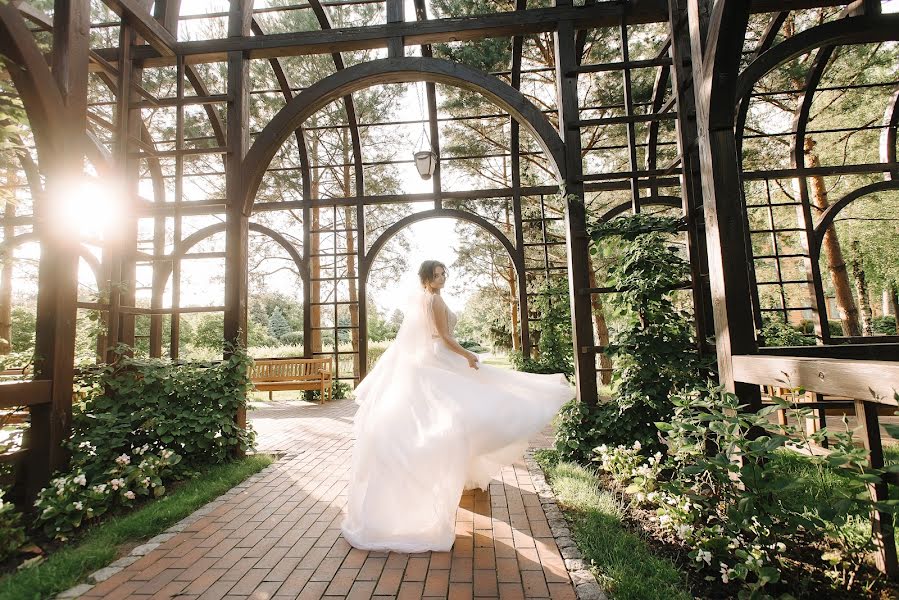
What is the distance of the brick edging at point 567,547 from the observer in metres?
2.21

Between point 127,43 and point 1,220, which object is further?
point 127,43

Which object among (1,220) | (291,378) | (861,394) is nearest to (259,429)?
(291,378)

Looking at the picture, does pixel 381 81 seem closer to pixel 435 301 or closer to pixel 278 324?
pixel 435 301

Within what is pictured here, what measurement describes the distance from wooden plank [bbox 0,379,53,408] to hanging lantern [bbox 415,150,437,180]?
17.6 feet

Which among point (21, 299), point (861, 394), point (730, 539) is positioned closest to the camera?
point (861, 394)

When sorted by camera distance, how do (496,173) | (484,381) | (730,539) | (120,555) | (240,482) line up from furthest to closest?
(496,173)
(240,482)
(484,381)
(120,555)
(730,539)

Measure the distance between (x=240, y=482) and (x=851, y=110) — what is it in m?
12.0

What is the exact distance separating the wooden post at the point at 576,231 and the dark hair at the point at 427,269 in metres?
1.59

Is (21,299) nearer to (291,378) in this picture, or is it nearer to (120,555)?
(291,378)

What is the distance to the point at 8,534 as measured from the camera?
2768 mm

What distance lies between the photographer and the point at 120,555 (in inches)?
109

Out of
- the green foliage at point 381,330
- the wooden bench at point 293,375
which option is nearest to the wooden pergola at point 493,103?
the wooden bench at point 293,375

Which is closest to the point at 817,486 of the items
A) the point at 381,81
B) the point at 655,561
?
the point at 655,561

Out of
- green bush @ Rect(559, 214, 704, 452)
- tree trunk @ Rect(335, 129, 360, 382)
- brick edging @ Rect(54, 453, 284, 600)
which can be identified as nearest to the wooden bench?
tree trunk @ Rect(335, 129, 360, 382)
